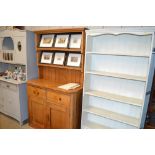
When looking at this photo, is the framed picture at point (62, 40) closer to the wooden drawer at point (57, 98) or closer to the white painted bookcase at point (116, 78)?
the white painted bookcase at point (116, 78)

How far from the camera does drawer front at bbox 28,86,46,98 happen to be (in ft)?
7.30

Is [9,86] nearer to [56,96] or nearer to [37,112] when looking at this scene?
[37,112]

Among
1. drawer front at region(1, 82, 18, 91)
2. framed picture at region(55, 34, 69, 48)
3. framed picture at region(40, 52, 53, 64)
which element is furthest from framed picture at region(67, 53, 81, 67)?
drawer front at region(1, 82, 18, 91)

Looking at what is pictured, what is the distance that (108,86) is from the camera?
1957 mm

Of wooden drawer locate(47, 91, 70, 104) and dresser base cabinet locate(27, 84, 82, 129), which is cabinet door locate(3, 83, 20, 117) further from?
wooden drawer locate(47, 91, 70, 104)

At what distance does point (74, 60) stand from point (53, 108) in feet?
2.51

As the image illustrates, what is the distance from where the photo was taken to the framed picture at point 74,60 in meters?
2.10

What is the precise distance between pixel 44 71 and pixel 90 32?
122cm

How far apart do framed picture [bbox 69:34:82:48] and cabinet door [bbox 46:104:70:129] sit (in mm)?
874

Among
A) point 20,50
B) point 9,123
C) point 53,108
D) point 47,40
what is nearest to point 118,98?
point 53,108

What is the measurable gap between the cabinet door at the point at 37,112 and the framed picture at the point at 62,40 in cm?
88
